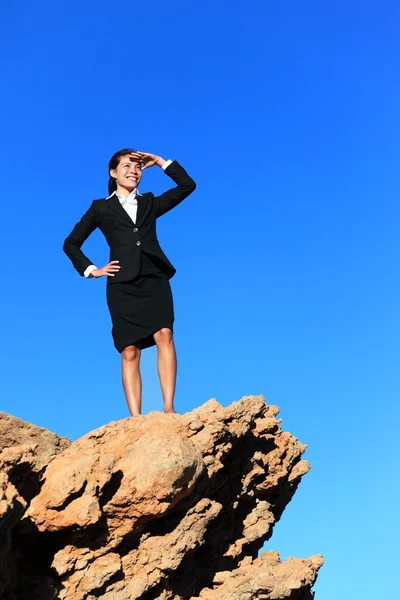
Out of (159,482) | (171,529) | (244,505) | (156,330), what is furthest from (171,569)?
(156,330)

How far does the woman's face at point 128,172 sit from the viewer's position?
29.1ft

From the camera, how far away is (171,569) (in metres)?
6.24

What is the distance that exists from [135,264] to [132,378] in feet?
4.07

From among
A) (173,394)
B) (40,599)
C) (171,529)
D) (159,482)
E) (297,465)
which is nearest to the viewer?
(40,599)

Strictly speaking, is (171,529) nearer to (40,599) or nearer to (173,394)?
(40,599)

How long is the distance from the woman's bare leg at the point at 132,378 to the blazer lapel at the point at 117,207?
4.84 feet

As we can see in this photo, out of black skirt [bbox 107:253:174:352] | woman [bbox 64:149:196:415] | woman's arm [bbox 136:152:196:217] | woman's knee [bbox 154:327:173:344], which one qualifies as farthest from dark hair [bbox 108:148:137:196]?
woman's knee [bbox 154:327:173:344]

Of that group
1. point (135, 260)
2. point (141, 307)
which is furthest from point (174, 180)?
point (141, 307)

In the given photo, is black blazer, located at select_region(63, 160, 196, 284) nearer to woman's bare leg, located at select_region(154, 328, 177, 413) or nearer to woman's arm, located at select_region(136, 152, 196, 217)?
woman's arm, located at select_region(136, 152, 196, 217)

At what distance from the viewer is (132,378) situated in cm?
829

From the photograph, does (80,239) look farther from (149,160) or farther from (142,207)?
(149,160)

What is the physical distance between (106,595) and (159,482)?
0.94 meters

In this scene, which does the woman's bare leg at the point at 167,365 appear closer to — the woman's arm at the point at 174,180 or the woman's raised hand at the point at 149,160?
the woman's arm at the point at 174,180

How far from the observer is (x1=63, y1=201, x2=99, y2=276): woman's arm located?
8.63m
